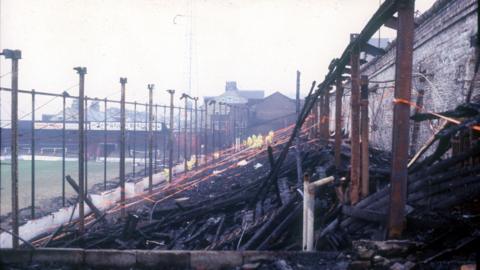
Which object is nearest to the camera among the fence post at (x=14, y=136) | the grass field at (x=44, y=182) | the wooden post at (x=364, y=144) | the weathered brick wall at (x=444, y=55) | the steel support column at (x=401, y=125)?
the steel support column at (x=401, y=125)

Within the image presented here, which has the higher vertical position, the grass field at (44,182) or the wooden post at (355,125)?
the wooden post at (355,125)

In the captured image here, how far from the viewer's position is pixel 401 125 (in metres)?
4.33

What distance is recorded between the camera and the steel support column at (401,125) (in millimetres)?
4293

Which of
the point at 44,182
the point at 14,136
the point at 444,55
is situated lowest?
the point at 44,182

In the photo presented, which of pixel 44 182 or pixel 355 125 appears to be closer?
pixel 355 125

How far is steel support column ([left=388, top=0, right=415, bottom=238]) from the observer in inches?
169

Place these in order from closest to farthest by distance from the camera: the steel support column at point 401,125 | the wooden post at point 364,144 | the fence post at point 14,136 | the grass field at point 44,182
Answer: the steel support column at point 401,125, the wooden post at point 364,144, the fence post at point 14,136, the grass field at point 44,182

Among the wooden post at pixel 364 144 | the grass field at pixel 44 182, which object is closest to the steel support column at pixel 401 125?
the wooden post at pixel 364 144

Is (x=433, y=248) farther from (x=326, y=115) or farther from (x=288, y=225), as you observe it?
(x=326, y=115)

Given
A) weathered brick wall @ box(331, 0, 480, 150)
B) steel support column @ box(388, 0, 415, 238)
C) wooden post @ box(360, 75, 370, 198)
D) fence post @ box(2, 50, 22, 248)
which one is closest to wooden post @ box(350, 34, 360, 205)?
wooden post @ box(360, 75, 370, 198)

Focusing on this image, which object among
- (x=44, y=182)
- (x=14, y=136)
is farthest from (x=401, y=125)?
(x=44, y=182)

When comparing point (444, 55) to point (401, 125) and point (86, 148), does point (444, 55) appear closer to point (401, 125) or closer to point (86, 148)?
point (401, 125)

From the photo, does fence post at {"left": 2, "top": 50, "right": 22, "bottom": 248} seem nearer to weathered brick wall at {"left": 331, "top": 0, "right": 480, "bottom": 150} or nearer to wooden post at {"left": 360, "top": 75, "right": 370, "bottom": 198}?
wooden post at {"left": 360, "top": 75, "right": 370, "bottom": 198}

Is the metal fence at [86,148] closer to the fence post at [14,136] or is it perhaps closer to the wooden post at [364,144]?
the fence post at [14,136]
